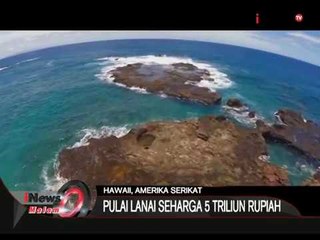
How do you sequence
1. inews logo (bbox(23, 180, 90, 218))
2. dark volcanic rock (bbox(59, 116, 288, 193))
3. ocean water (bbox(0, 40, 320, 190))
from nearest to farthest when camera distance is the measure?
inews logo (bbox(23, 180, 90, 218))
dark volcanic rock (bbox(59, 116, 288, 193))
ocean water (bbox(0, 40, 320, 190))

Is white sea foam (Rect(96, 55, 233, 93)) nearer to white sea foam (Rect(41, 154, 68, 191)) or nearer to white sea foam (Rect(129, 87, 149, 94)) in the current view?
white sea foam (Rect(129, 87, 149, 94))

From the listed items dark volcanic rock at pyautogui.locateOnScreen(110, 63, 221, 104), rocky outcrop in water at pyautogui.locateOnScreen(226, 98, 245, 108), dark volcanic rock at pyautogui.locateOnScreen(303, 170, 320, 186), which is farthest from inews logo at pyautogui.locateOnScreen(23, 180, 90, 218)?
dark volcanic rock at pyautogui.locateOnScreen(303, 170, 320, 186)

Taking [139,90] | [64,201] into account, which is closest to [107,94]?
[139,90]

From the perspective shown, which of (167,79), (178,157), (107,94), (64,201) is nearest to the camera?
(64,201)
